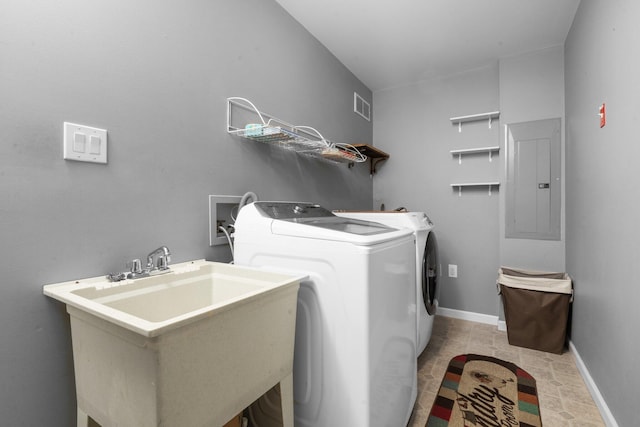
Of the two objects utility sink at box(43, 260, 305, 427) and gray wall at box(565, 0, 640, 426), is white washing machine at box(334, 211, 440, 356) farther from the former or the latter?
utility sink at box(43, 260, 305, 427)

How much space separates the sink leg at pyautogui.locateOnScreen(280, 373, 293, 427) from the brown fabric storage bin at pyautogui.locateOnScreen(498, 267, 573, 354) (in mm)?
2037

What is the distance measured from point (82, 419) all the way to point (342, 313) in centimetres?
89

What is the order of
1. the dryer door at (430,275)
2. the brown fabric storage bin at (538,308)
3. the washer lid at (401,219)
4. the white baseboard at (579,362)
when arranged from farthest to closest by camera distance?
the brown fabric storage bin at (538,308) → the dryer door at (430,275) → the washer lid at (401,219) → the white baseboard at (579,362)

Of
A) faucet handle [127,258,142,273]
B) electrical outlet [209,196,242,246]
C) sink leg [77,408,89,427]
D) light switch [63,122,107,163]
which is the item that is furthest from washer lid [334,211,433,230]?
sink leg [77,408,89,427]

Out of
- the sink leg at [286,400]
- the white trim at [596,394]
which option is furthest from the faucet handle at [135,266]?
the white trim at [596,394]

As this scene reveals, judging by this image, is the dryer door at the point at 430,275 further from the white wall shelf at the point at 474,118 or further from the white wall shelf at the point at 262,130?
the white wall shelf at the point at 474,118

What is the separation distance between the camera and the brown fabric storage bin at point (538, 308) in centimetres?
222

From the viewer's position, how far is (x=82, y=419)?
94cm

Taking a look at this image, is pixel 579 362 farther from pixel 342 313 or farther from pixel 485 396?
pixel 342 313

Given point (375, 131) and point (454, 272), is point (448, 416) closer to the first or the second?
point (454, 272)

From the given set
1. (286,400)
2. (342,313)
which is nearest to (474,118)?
(342,313)

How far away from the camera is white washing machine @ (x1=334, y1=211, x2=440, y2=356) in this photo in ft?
6.45

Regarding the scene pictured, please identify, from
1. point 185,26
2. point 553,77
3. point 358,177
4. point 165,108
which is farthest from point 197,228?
point 553,77

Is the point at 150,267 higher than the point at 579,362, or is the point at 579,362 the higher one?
the point at 150,267
